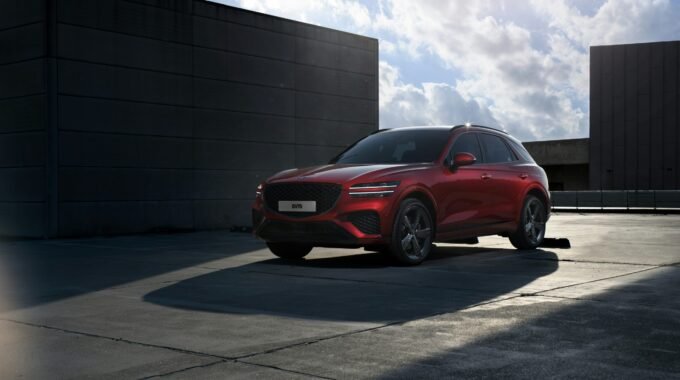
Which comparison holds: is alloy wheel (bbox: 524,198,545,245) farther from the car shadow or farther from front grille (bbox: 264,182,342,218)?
front grille (bbox: 264,182,342,218)

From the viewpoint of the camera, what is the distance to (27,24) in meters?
16.4

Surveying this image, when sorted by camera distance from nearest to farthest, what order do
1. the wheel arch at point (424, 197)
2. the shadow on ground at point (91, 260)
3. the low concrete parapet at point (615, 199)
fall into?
the shadow on ground at point (91, 260), the wheel arch at point (424, 197), the low concrete parapet at point (615, 199)

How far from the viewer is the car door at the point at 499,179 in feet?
35.9

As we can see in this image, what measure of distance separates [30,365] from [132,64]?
14.1 metres

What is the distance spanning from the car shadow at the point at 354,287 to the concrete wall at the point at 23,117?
8016 millimetres

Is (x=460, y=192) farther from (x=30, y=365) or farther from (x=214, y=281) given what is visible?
(x=30, y=365)

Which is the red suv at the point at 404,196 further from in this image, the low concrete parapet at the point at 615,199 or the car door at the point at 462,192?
the low concrete parapet at the point at 615,199

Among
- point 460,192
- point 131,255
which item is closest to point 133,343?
point 460,192

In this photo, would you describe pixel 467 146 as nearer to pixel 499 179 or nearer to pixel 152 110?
pixel 499 179

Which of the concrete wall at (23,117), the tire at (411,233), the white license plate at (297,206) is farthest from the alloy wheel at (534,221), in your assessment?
the concrete wall at (23,117)

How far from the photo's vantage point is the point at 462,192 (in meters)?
10.4

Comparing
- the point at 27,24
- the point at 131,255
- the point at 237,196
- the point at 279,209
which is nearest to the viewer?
the point at 279,209

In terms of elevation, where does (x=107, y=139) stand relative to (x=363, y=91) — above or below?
below

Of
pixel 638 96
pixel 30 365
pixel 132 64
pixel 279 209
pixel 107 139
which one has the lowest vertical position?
pixel 30 365
